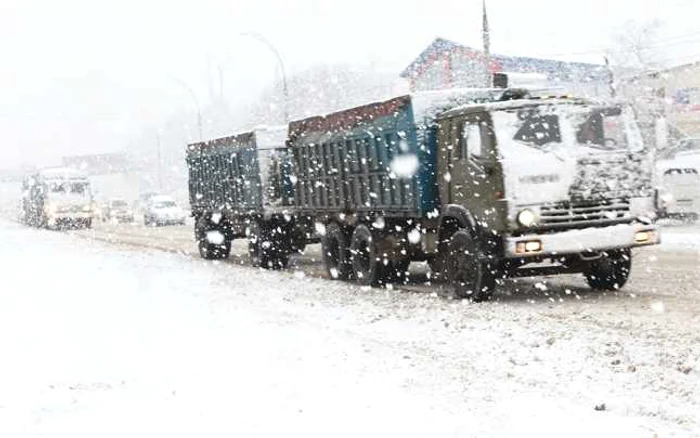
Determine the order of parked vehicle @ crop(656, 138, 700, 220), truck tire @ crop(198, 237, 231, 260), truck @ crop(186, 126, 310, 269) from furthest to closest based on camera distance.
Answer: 1. parked vehicle @ crop(656, 138, 700, 220)
2. truck tire @ crop(198, 237, 231, 260)
3. truck @ crop(186, 126, 310, 269)

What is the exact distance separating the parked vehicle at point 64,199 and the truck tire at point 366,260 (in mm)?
33975

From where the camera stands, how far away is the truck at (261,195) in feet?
62.5

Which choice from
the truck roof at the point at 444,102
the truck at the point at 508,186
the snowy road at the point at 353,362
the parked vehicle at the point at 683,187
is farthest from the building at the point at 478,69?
the snowy road at the point at 353,362

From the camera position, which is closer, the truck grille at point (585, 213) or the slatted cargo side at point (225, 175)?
the truck grille at point (585, 213)

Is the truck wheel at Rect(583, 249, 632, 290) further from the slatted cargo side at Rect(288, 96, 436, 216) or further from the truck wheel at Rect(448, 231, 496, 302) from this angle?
the slatted cargo side at Rect(288, 96, 436, 216)

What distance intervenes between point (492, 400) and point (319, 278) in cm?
1011

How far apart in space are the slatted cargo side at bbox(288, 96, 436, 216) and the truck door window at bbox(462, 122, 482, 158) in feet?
3.30

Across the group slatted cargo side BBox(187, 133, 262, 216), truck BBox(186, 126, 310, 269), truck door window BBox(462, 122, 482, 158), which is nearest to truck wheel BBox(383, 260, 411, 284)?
truck door window BBox(462, 122, 482, 158)

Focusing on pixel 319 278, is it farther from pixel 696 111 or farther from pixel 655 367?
pixel 696 111

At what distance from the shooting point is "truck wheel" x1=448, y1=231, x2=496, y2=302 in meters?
11.6

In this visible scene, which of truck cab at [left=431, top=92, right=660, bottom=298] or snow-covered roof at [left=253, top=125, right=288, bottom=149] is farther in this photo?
snow-covered roof at [left=253, top=125, right=288, bottom=149]

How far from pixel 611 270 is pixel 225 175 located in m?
11.5

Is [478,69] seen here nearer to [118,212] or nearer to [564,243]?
[118,212]

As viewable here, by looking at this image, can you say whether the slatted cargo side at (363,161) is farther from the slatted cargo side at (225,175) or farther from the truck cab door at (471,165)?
the slatted cargo side at (225,175)
